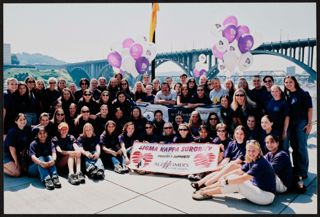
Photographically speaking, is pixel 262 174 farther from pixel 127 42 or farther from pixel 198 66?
pixel 198 66

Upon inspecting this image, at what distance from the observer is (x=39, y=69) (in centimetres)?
9281

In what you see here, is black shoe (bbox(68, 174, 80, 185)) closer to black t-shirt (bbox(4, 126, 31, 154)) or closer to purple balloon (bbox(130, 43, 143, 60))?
black t-shirt (bbox(4, 126, 31, 154))

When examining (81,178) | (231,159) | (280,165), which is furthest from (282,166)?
(81,178)

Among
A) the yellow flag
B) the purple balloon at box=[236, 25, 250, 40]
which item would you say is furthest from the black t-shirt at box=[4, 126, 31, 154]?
the purple balloon at box=[236, 25, 250, 40]

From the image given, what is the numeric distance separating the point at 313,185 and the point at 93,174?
3.41 m

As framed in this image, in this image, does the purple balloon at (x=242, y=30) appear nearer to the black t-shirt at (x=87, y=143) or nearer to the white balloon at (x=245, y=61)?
the white balloon at (x=245, y=61)

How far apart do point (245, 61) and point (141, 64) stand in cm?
303

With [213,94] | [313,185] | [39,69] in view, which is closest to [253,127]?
[313,185]

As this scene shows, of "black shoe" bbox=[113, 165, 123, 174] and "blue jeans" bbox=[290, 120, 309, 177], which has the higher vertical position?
"blue jeans" bbox=[290, 120, 309, 177]

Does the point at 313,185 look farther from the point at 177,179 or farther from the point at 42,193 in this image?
the point at 42,193

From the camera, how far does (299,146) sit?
14.7ft

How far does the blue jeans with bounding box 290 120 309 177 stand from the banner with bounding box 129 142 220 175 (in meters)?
1.21

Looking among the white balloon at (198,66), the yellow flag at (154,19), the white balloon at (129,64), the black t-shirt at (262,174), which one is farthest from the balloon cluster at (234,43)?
the white balloon at (198,66)

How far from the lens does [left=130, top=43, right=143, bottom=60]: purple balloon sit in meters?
8.01
